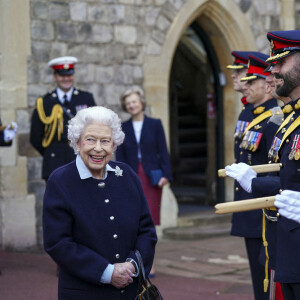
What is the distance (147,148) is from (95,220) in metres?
3.65

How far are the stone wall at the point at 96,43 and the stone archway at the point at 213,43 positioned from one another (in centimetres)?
5

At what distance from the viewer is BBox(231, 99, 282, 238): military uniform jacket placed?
15.7 ft

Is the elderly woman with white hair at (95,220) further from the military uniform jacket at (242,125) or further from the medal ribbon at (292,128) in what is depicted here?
the military uniform jacket at (242,125)

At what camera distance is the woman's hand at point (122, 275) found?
11.3 feet

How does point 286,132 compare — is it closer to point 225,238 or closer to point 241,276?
point 241,276

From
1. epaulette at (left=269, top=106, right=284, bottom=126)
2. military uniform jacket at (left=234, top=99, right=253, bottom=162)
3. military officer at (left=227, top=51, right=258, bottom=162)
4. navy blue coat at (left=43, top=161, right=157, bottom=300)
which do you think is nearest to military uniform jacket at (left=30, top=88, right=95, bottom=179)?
military officer at (left=227, top=51, right=258, bottom=162)

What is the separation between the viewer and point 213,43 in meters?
10.3

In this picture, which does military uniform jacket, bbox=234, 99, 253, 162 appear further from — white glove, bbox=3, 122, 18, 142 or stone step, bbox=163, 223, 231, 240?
stone step, bbox=163, 223, 231, 240

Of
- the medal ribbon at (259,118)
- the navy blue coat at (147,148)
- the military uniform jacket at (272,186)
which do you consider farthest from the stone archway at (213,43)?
the military uniform jacket at (272,186)

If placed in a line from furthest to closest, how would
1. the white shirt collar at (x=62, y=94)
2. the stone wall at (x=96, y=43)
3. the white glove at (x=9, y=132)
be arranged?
the stone wall at (x=96, y=43) < the white shirt collar at (x=62, y=94) < the white glove at (x=9, y=132)

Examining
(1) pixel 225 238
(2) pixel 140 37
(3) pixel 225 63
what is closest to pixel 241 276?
(1) pixel 225 238

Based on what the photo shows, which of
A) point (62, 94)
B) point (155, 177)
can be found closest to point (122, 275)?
point (155, 177)

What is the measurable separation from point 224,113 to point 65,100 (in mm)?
3890

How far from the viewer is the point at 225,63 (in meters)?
10.3
